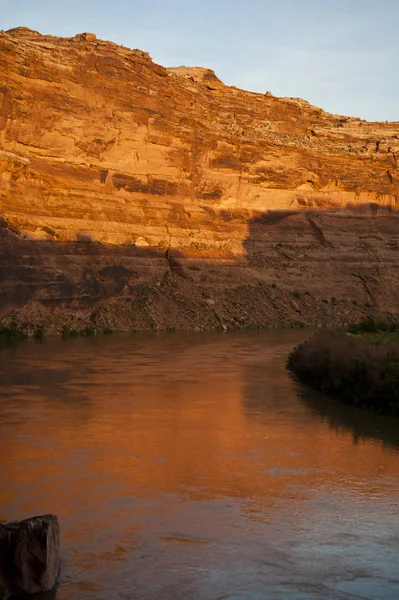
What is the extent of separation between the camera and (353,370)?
18.7 m

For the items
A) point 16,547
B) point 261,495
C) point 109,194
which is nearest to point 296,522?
point 261,495

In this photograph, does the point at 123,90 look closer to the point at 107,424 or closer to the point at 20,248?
the point at 20,248

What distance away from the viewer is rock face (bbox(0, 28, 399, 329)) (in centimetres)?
3997

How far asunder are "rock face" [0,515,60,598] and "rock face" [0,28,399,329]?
30.2 metres

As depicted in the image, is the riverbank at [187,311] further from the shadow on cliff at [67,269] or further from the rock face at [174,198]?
the shadow on cliff at [67,269]

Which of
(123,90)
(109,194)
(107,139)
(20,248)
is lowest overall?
(20,248)

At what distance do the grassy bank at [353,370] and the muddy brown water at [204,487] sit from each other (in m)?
0.47

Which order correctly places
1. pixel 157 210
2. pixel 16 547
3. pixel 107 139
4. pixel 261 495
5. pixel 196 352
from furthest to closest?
pixel 157 210
pixel 107 139
pixel 196 352
pixel 261 495
pixel 16 547

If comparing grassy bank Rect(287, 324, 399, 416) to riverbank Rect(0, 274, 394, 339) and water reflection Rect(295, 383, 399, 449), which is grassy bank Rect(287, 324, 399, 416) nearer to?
water reflection Rect(295, 383, 399, 449)

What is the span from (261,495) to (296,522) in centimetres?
121

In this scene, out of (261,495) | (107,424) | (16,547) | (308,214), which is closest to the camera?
(16,547)

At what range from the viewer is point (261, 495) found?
34.8 ft

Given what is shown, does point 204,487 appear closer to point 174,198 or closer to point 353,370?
point 353,370

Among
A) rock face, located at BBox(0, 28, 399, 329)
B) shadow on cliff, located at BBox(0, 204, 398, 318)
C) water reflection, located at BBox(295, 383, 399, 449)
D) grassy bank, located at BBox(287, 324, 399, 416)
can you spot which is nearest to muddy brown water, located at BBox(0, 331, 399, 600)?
water reflection, located at BBox(295, 383, 399, 449)
